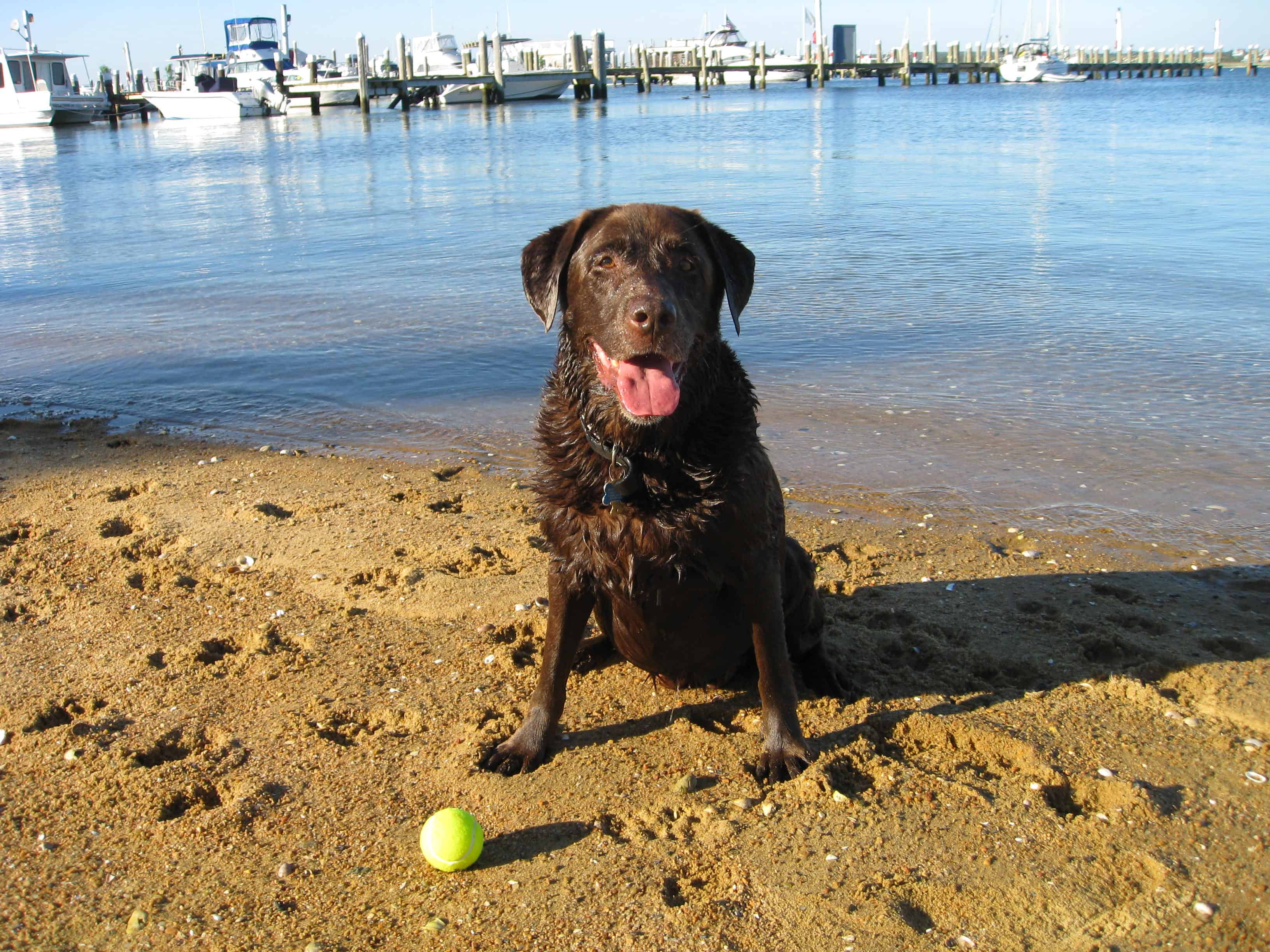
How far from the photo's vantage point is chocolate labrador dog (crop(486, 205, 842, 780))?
133 inches

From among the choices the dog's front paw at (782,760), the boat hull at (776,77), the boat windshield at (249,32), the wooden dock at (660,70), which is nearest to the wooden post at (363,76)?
the wooden dock at (660,70)

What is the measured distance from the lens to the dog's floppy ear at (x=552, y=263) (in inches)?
148

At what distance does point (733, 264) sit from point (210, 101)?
240ft

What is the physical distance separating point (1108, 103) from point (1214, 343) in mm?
59892

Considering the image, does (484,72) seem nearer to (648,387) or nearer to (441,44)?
(441,44)

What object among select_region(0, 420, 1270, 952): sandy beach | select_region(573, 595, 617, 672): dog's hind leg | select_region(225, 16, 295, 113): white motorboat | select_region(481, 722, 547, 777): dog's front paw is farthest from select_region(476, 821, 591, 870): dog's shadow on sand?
select_region(225, 16, 295, 113): white motorboat

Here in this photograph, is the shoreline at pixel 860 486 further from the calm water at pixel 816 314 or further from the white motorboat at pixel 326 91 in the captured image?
the white motorboat at pixel 326 91

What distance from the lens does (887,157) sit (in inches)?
1086

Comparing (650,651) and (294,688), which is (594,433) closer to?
(650,651)

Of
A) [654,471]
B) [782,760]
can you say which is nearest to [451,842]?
[782,760]

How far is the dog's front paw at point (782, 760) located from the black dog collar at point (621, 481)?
1.03m

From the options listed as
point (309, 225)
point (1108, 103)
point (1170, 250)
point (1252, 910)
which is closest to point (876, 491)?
point (1252, 910)

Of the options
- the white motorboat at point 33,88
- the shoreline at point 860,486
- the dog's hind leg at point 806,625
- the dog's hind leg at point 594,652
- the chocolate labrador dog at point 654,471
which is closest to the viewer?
the chocolate labrador dog at point 654,471

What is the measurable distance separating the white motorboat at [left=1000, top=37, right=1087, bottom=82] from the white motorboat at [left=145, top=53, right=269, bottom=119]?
75.3 m
